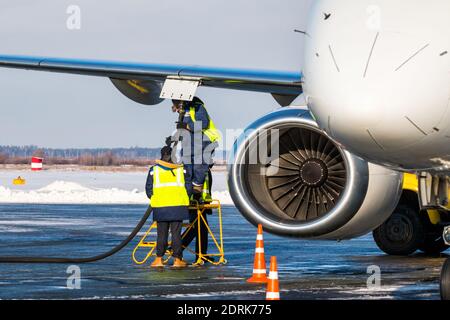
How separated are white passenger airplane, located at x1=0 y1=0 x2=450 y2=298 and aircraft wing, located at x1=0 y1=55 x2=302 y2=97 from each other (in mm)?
16

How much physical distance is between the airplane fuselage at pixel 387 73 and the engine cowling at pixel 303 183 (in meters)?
3.07

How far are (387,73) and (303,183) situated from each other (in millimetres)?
4596

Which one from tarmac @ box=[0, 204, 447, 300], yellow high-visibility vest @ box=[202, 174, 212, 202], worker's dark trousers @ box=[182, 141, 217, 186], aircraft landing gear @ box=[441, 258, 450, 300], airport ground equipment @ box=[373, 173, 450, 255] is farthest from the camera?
airport ground equipment @ box=[373, 173, 450, 255]

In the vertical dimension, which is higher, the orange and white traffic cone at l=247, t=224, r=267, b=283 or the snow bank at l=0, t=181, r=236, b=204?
the snow bank at l=0, t=181, r=236, b=204

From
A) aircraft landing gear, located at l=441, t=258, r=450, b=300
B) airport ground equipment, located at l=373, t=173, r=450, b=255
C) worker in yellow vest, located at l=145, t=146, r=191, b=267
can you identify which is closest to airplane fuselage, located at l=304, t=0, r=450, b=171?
aircraft landing gear, located at l=441, t=258, r=450, b=300

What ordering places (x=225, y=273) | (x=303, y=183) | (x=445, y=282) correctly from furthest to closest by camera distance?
(x=225, y=273) → (x=303, y=183) → (x=445, y=282)

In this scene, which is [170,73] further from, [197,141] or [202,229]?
[202,229]

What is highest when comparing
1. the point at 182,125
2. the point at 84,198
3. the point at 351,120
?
the point at 84,198

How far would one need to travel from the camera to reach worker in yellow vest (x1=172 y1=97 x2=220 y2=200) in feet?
49.6

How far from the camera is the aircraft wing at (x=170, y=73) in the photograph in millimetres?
15297

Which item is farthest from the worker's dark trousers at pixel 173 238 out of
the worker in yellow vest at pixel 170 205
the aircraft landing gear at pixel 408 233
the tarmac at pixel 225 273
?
the aircraft landing gear at pixel 408 233

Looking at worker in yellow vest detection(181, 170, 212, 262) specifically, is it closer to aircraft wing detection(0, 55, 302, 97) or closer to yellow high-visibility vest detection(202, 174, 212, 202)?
yellow high-visibility vest detection(202, 174, 212, 202)

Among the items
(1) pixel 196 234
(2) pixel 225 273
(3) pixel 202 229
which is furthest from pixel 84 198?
(2) pixel 225 273

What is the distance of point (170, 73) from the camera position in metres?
15.9
